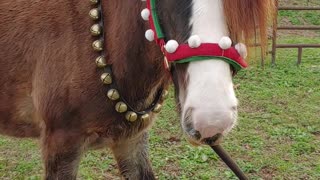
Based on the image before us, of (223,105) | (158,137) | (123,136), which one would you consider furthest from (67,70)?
(158,137)

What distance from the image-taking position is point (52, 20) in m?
2.18

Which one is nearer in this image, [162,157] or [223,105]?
[223,105]

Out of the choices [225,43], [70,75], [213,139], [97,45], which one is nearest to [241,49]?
[225,43]

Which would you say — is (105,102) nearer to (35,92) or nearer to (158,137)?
(35,92)

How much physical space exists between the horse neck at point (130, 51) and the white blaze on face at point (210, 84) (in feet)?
1.62

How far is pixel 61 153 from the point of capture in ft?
7.14

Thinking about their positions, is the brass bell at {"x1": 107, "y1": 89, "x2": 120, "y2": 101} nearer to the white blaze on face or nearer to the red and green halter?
the red and green halter

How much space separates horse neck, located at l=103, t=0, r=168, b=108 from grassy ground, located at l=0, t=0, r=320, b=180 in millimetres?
1100

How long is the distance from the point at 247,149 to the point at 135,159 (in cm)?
184

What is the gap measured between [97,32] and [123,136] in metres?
0.52

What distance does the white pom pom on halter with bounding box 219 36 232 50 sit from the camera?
58.9 inches

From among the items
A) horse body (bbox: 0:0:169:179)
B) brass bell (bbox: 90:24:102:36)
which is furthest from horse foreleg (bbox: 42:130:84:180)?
brass bell (bbox: 90:24:102:36)

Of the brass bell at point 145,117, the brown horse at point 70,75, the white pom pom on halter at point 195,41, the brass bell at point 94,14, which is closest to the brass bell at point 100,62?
the brown horse at point 70,75

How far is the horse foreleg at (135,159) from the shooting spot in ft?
8.59
